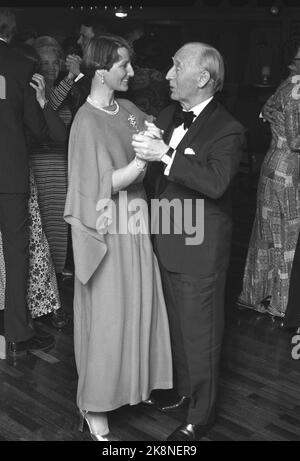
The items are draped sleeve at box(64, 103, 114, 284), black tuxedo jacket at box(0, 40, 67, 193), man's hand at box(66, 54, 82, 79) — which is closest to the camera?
draped sleeve at box(64, 103, 114, 284)

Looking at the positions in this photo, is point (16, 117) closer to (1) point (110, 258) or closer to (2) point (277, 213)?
(1) point (110, 258)

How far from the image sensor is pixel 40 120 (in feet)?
10.6

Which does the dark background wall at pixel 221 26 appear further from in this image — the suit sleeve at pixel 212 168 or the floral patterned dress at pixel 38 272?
the suit sleeve at pixel 212 168

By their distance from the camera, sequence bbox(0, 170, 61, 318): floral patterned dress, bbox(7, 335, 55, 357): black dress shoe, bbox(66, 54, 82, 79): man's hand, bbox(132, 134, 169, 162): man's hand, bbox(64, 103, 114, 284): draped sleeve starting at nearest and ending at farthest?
bbox(132, 134, 169, 162): man's hand → bbox(64, 103, 114, 284): draped sleeve → bbox(7, 335, 55, 357): black dress shoe → bbox(0, 170, 61, 318): floral patterned dress → bbox(66, 54, 82, 79): man's hand

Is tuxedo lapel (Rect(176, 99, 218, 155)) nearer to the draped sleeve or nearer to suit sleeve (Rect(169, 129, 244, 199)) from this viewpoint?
suit sleeve (Rect(169, 129, 244, 199))

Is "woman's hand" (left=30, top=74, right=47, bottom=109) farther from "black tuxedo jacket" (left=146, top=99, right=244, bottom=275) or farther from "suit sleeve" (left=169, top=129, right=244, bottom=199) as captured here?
"suit sleeve" (left=169, top=129, right=244, bottom=199)

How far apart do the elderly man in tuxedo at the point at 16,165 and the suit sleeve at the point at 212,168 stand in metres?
1.11

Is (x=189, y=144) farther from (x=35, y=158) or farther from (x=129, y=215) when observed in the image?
(x=35, y=158)

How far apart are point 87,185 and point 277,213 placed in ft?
5.80

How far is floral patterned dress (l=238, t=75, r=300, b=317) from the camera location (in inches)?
145

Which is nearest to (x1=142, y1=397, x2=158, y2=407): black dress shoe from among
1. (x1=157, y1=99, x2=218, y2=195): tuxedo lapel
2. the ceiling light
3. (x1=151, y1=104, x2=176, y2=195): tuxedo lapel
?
(x1=151, y1=104, x2=176, y2=195): tuxedo lapel

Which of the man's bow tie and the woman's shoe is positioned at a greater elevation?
the man's bow tie

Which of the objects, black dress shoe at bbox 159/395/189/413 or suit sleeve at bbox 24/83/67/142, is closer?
black dress shoe at bbox 159/395/189/413

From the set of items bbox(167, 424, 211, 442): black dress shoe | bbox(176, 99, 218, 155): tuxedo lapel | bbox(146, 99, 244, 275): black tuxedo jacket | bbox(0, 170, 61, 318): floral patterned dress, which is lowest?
bbox(167, 424, 211, 442): black dress shoe
